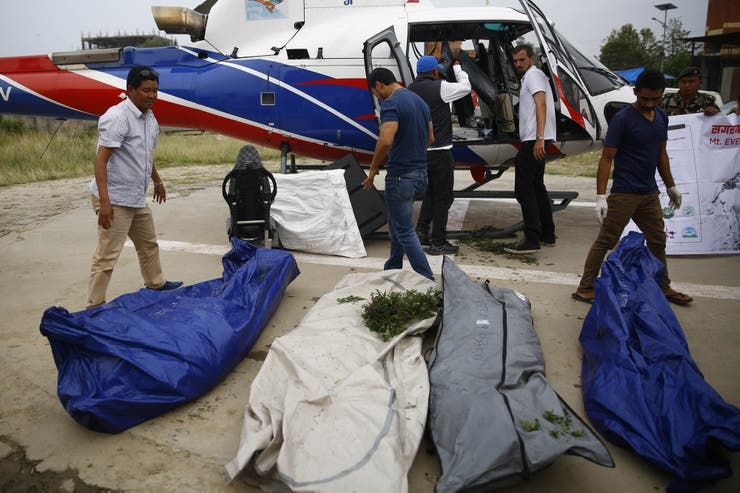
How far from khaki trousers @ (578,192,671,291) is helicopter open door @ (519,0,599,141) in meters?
1.96

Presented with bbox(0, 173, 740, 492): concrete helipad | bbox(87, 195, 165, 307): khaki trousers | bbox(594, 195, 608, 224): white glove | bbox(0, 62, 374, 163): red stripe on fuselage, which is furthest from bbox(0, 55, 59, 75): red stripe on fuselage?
bbox(594, 195, 608, 224): white glove

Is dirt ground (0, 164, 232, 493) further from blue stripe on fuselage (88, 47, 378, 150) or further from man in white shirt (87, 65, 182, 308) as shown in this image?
blue stripe on fuselage (88, 47, 378, 150)

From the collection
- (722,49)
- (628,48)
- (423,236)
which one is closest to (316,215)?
(423,236)

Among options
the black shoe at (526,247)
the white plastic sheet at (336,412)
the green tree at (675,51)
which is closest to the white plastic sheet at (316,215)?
the black shoe at (526,247)

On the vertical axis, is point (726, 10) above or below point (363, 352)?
above

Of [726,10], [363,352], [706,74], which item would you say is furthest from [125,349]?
[706,74]

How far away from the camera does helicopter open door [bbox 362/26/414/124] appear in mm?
5641

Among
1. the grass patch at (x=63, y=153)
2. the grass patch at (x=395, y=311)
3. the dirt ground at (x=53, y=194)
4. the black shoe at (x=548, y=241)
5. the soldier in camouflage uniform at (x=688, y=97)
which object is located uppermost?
the soldier in camouflage uniform at (x=688, y=97)

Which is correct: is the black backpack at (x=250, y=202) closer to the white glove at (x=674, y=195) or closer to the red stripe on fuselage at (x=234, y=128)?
the red stripe on fuselage at (x=234, y=128)

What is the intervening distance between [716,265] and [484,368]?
373 cm

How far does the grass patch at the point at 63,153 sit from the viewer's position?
11.5 meters

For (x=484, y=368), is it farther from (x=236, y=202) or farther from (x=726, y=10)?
(x=726, y=10)

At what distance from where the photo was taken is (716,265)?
525 centimetres

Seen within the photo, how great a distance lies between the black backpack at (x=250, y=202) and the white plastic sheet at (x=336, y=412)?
2.22 metres
